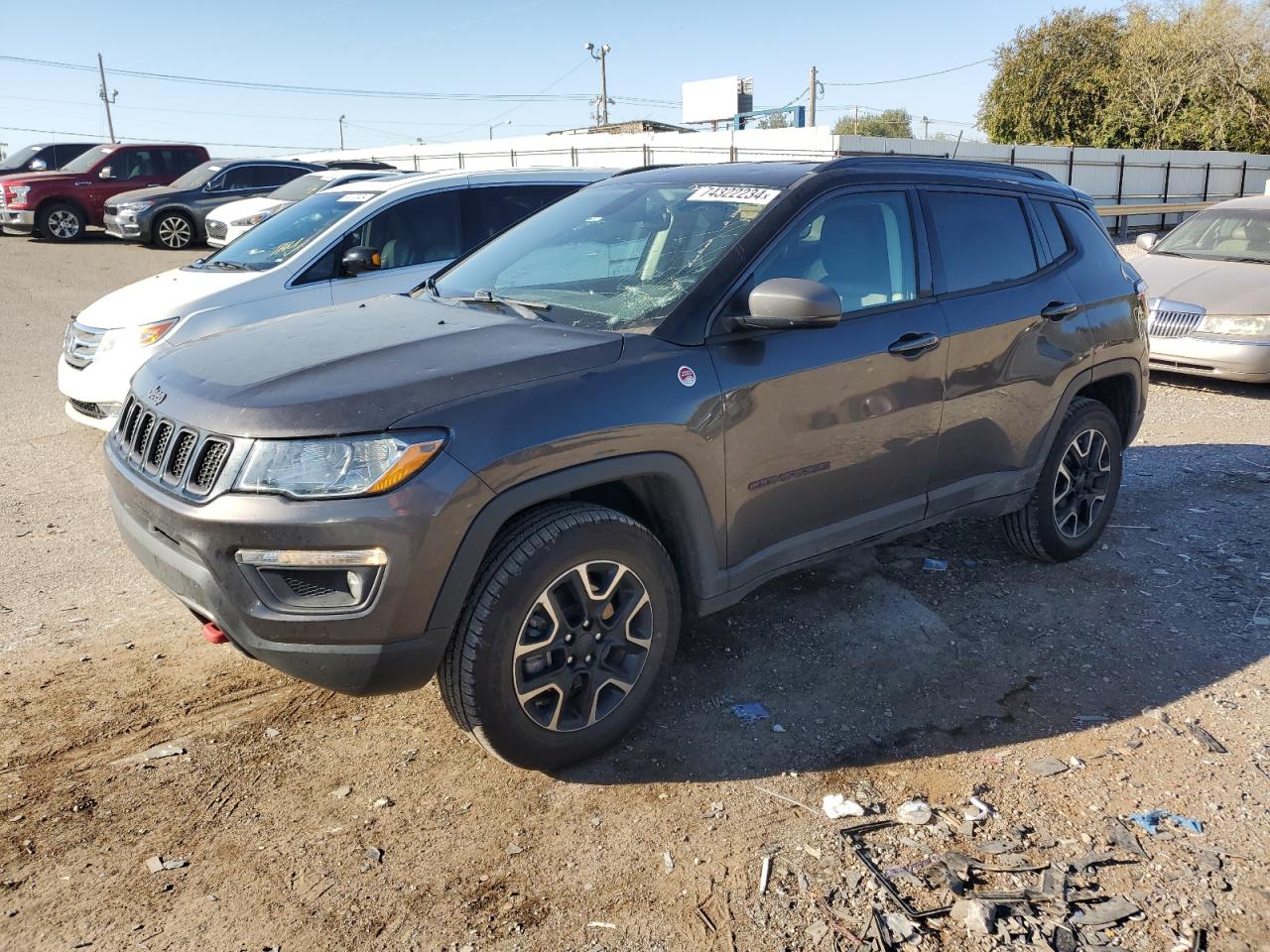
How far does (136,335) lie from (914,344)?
517 cm

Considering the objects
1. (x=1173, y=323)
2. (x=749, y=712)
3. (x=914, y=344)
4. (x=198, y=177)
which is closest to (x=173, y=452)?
(x=749, y=712)

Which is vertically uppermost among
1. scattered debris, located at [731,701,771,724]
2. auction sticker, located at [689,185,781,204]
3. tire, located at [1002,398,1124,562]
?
auction sticker, located at [689,185,781,204]

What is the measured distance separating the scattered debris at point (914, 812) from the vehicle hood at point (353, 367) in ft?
5.44

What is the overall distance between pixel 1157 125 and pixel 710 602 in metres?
43.4

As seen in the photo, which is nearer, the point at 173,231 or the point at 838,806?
the point at 838,806

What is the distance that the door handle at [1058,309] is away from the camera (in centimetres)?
461

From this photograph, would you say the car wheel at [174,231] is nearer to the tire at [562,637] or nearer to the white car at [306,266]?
the white car at [306,266]

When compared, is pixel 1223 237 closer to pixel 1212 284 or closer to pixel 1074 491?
pixel 1212 284

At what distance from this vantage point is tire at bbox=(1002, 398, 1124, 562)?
192 inches

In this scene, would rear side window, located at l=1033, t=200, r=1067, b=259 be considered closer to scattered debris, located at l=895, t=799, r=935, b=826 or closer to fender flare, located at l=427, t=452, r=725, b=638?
fender flare, located at l=427, t=452, r=725, b=638

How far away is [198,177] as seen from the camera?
1828 centimetres

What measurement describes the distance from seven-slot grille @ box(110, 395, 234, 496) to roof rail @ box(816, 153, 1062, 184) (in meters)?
2.42

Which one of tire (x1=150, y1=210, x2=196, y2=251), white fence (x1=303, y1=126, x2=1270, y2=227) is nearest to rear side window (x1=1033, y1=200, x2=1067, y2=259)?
tire (x1=150, y1=210, x2=196, y2=251)

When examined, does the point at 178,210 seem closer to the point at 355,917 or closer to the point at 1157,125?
the point at 355,917
